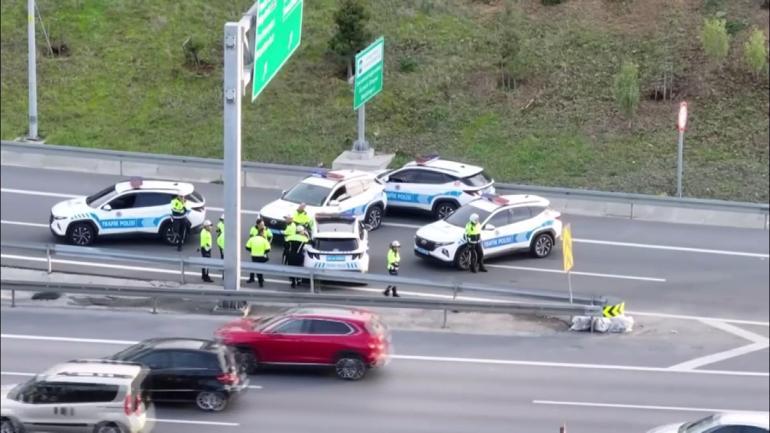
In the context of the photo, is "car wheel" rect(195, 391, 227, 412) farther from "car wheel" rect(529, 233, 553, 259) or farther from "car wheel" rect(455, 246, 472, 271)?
"car wheel" rect(529, 233, 553, 259)

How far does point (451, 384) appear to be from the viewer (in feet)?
49.1

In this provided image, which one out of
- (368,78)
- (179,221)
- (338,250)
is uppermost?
(368,78)

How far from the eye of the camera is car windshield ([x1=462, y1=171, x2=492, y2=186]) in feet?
72.5

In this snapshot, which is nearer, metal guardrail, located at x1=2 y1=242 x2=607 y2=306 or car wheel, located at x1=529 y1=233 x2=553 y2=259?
metal guardrail, located at x1=2 y1=242 x2=607 y2=306

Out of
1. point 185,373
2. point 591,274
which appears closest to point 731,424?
point 185,373

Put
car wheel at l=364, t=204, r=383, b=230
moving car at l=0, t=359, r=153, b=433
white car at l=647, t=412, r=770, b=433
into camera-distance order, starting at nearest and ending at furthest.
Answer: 1. moving car at l=0, t=359, r=153, b=433
2. white car at l=647, t=412, r=770, b=433
3. car wheel at l=364, t=204, r=383, b=230

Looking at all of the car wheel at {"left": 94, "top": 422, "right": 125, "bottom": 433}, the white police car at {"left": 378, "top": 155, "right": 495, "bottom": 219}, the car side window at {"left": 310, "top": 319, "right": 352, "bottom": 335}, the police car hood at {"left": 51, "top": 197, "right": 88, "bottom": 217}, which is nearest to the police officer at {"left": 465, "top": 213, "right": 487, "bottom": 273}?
the white police car at {"left": 378, "top": 155, "right": 495, "bottom": 219}

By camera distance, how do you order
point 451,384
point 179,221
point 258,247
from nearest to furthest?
point 451,384 → point 258,247 → point 179,221

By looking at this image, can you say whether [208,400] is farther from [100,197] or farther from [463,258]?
[100,197]

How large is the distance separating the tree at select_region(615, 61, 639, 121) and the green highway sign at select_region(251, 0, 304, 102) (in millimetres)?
3859

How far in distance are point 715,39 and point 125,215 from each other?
28.7 ft

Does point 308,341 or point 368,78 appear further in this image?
point 368,78

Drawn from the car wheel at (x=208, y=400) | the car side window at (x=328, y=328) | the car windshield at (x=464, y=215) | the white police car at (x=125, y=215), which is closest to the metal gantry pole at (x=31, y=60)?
the car side window at (x=328, y=328)

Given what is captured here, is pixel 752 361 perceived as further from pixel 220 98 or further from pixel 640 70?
pixel 220 98
